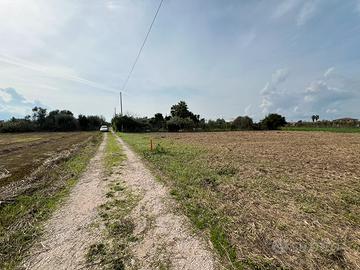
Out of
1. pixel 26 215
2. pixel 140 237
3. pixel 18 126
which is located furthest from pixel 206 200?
pixel 18 126

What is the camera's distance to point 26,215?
479 centimetres

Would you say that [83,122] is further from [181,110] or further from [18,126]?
[181,110]

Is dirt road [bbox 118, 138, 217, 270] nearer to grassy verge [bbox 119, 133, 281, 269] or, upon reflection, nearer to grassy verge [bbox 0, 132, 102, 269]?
grassy verge [bbox 119, 133, 281, 269]

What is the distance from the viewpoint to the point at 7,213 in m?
4.99

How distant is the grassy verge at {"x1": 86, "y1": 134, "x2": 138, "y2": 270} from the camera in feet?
10.4

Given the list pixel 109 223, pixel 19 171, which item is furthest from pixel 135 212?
pixel 19 171

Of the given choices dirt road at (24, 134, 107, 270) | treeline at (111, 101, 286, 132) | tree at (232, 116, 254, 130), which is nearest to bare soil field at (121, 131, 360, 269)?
dirt road at (24, 134, 107, 270)

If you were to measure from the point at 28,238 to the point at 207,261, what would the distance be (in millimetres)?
3165

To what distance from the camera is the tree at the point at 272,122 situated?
63.6 metres

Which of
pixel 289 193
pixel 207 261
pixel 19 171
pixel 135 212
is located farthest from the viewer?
pixel 19 171

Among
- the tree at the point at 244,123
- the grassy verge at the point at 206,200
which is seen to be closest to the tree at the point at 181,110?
the tree at the point at 244,123

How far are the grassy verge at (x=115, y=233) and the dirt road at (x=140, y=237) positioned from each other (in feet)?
0.39

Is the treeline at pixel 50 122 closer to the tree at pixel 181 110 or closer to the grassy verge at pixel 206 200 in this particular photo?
the tree at pixel 181 110

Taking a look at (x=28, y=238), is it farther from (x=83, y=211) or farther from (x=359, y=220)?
(x=359, y=220)
